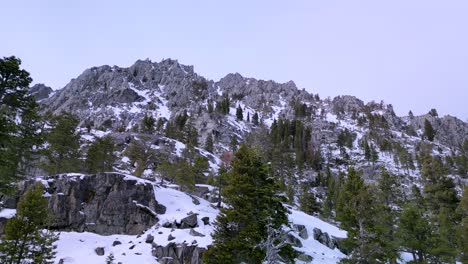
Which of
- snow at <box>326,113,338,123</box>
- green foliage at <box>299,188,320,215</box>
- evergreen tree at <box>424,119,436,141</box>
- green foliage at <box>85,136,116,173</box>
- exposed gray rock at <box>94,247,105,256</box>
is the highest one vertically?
snow at <box>326,113,338,123</box>

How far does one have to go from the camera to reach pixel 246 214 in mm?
19766

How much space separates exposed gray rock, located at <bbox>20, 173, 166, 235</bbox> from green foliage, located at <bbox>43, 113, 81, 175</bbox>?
30.5 ft

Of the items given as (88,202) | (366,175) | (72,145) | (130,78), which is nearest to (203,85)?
(130,78)

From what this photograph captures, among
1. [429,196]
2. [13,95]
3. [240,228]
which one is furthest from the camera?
[429,196]

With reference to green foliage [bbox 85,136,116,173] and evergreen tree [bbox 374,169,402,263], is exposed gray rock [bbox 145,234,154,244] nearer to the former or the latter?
evergreen tree [bbox 374,169,402,263]

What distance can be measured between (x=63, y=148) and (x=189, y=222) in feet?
80.6

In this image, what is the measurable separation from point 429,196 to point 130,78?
530 feet

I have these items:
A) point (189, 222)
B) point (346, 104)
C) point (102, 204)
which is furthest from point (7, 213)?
point (346, 104)

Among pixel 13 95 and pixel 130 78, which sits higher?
pixel 130 78

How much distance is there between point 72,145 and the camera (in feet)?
156

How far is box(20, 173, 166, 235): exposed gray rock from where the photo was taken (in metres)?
35.1

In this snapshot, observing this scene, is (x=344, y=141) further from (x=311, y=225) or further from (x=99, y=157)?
(x=99, y=157)

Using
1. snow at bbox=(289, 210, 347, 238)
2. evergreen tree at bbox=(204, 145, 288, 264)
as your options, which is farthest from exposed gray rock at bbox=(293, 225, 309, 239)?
evergreen tree at bbox=(204, 145, 288, 264)

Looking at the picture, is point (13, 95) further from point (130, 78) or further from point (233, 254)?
point (130, 78)
